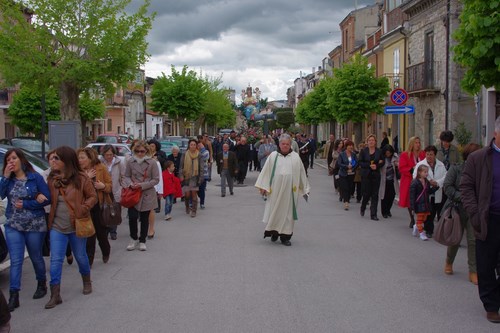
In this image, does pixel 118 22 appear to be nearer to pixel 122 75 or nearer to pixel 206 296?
pixel 122 75

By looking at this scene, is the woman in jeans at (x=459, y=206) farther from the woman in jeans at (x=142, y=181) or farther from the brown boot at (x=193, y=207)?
the brown boot at (x=193, y=207)

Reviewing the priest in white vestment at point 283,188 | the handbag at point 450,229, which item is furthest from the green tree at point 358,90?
the handbag at point 450,229

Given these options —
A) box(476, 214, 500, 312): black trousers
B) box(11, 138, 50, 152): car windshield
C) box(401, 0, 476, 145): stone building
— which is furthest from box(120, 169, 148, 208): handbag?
box(401, 0, 476, 145): stone building

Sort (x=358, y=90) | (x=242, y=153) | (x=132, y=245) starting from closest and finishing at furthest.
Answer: (x=132, y=245)
(x=242, y=153)
(x=358, y=90)

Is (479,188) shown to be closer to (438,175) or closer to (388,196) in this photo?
(438,175)

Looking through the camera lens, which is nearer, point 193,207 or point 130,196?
point 130,196

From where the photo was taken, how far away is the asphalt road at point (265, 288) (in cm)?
600

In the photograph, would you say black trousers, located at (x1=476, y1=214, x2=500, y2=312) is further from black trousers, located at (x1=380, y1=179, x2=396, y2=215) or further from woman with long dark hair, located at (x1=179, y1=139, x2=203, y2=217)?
woman with long dark hair, located at (x1=179, y1=139, x2=203, y2=217)

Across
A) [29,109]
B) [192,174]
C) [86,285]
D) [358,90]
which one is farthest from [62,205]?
[29,109]

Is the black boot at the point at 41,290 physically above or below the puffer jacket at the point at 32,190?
below

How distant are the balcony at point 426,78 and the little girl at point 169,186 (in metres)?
15.6

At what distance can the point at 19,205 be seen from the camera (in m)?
6.56

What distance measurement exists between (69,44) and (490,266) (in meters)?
19.7

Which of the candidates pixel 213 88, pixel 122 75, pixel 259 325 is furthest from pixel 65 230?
pixel 213 88
